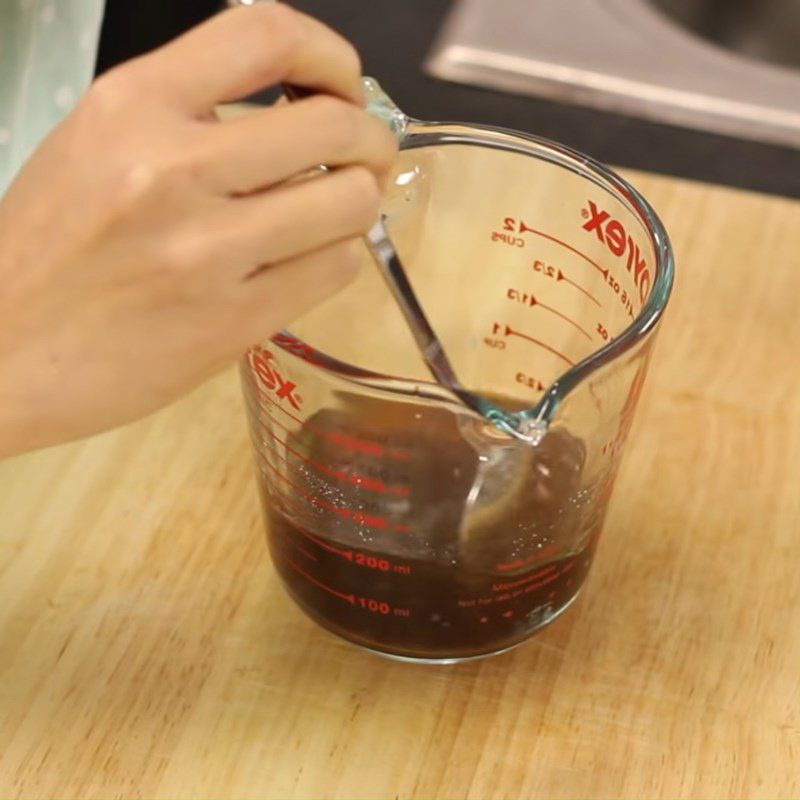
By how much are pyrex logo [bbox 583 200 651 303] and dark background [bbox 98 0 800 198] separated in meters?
0.44

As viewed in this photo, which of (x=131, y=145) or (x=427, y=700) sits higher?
(x=131, y=145)

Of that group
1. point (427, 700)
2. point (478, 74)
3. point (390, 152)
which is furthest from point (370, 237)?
point (478, 74)

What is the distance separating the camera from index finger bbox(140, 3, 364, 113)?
0.43m

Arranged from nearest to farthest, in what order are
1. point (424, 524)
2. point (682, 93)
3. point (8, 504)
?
point (424, 524), point (8, 504), point (682, 93)

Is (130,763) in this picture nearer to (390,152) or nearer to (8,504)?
(8,504)

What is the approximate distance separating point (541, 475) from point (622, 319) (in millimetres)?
81

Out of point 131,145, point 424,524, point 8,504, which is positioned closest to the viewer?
point 131,145

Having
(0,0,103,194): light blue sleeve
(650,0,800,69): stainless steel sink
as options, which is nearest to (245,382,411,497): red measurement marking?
(0,0,103,194): light blue sleeve

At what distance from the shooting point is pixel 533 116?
3.42ft

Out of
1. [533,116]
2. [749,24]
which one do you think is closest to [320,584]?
[533,116]

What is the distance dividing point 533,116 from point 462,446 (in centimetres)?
55

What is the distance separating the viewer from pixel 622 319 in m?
0.58

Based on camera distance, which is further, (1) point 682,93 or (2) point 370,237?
(1) point 682,93

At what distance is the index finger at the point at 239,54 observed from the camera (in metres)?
0.43
